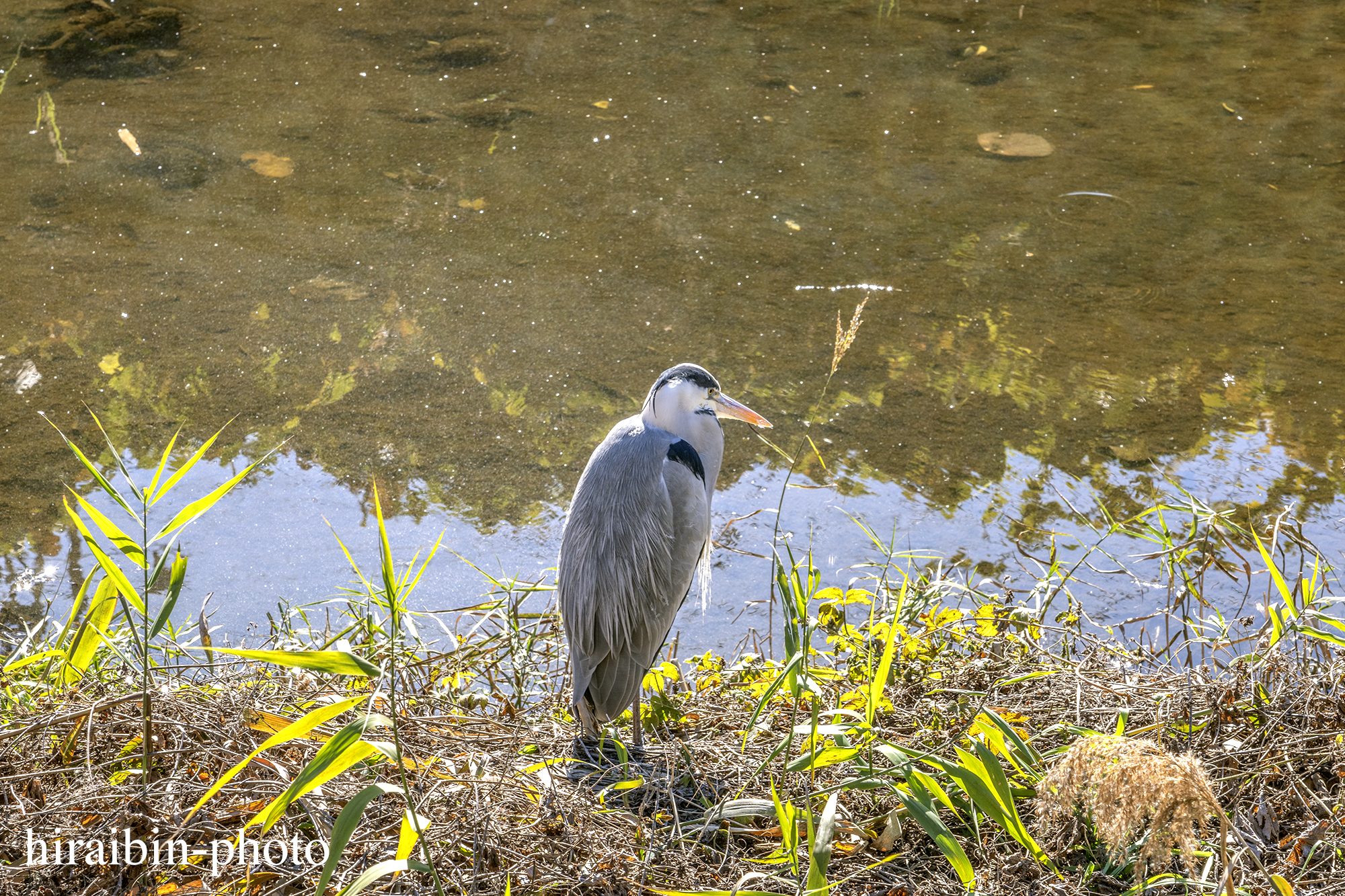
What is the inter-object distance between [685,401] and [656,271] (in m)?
2.37

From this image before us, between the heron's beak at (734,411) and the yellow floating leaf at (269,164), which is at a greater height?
the yellow floating leaf at (269,164)

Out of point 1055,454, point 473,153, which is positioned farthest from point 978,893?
point 473,153

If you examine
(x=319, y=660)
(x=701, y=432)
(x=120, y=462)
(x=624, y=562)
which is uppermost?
(x=120, y=462)

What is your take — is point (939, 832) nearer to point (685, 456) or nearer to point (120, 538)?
A: point (685, 456)

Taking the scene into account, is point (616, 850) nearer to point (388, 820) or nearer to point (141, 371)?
point (388, 820)

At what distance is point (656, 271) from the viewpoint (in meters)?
5.13

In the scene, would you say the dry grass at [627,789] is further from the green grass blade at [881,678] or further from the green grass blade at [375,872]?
the green grass blade at [375,872]

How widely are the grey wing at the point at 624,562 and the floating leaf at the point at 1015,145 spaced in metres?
4.28

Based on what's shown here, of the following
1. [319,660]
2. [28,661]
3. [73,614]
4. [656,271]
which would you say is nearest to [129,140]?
[656,271]

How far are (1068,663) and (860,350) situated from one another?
209cm

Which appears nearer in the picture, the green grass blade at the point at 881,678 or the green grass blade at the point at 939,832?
the green grass blade at the point at 939,832

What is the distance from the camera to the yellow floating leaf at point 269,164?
19.3ft

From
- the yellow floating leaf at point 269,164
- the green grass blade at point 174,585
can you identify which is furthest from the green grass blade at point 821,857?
the yellow floating leaf at point 269,164

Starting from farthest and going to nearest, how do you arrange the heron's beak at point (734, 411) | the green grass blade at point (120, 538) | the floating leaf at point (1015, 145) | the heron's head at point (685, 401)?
the floating leaf at point (1015, 145)
the heron's beak at point (734, 411)
the heron's head at point (685, 401)
the green grass blade at point (120, 538)
